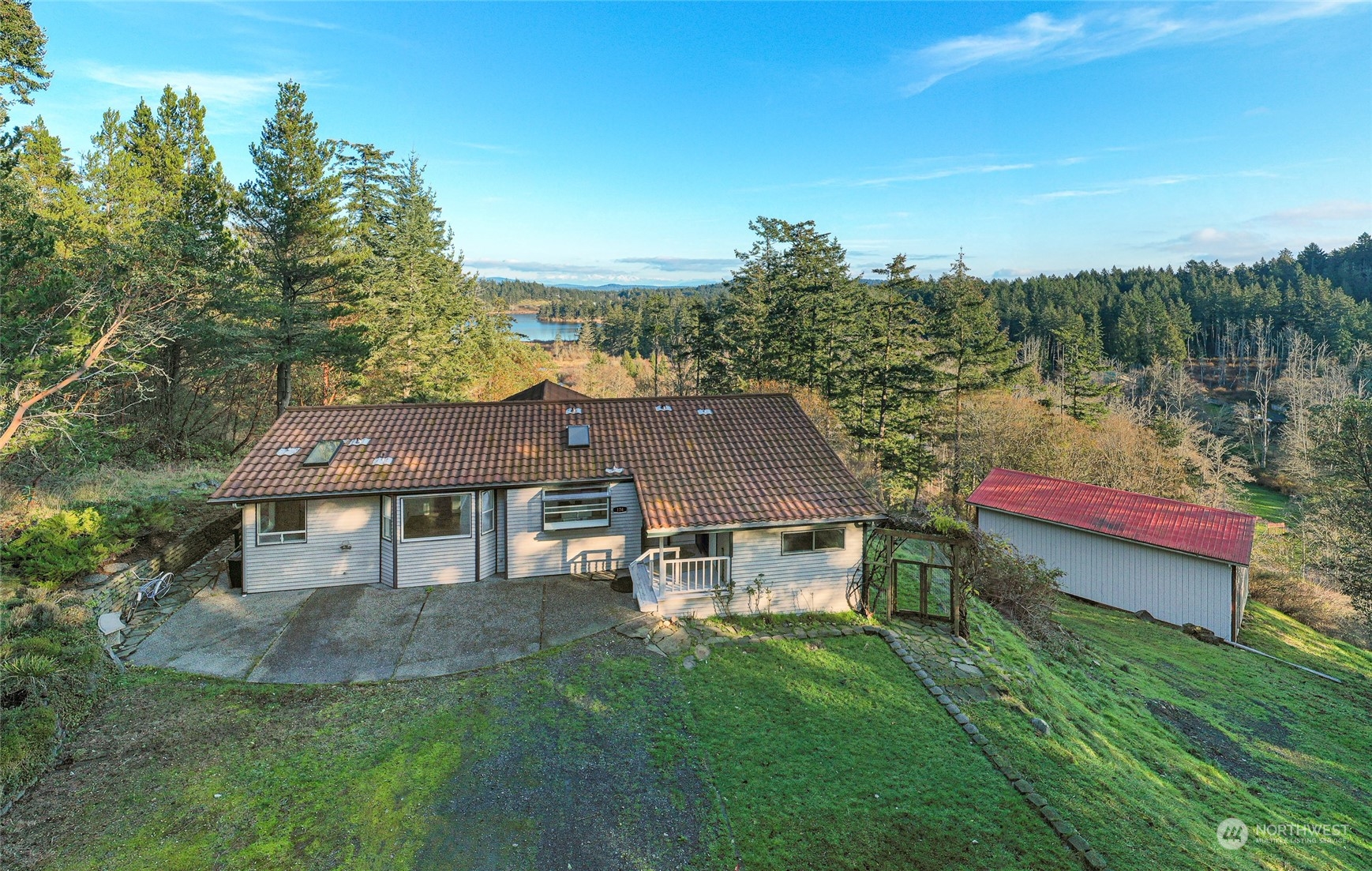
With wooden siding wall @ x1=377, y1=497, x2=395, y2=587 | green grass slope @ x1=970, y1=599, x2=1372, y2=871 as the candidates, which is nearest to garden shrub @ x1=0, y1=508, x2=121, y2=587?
wooden siding wall @ x1=377, y1=497, x2=395, y2=587

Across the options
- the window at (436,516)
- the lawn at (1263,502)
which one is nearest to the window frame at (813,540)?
the window at (436,516)

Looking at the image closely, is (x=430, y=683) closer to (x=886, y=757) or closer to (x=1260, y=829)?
(x=886, y=757)

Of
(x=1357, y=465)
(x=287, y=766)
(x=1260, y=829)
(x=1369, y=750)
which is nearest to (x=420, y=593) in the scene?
(x=287, y=766)

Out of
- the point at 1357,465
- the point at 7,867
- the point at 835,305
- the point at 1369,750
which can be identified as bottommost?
the point at 1369,750

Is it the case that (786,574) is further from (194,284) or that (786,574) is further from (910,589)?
(194,284)

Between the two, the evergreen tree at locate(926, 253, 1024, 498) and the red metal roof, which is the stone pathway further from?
the evergreen tree at locate(926, 253, 1024, 498)

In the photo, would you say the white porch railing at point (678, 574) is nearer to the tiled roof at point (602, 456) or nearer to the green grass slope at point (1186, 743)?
the tiled roof at point (602, 456)

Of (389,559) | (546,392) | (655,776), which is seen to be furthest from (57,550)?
(655,776)
